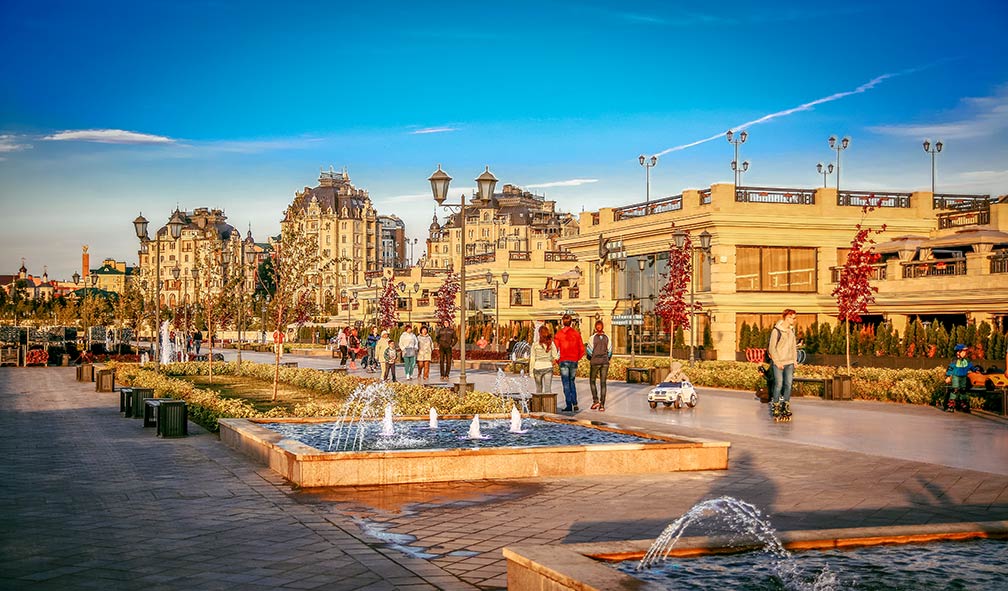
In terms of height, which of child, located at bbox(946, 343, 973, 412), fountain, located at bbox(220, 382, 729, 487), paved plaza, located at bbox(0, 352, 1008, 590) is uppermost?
child, located at bbox(946, 343, 973, 412)

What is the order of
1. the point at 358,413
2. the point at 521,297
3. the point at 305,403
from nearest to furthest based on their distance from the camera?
1. the point at 358,413
2. the point at 305,403
3. the point at 521,297

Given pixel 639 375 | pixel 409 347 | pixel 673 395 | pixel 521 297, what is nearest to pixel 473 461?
pixel 673 395

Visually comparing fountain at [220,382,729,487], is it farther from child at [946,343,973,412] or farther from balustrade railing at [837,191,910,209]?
balustrade railing at [837,191,910,209]

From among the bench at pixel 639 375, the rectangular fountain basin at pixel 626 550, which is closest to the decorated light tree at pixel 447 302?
the bench at pixel 639 375

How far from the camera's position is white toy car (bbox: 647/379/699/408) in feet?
75.0

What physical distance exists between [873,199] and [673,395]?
2737 cm

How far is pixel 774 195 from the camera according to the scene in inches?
1781

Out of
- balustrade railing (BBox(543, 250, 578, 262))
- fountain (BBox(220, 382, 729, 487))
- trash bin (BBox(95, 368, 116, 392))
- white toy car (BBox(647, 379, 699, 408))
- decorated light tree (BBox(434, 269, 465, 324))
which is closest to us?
fountain (BBox(220, 382, 729, 487))

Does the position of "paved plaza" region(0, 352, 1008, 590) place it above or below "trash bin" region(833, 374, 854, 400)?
below

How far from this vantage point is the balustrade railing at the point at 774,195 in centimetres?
4484

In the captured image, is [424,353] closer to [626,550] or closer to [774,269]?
[774,269]

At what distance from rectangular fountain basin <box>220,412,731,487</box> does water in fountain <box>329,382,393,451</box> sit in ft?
3.76

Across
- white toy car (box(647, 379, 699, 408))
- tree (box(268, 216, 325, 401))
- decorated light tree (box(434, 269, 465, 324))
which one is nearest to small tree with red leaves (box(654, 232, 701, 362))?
tree (box(268, 216, 325, 401))

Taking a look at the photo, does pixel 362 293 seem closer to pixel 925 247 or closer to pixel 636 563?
pixel 925 247
